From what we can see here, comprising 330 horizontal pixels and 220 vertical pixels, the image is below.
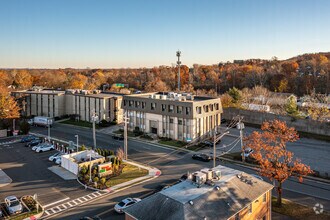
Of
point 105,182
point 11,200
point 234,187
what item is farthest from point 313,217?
point 11,200

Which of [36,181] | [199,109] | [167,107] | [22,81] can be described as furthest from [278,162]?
[22,81]

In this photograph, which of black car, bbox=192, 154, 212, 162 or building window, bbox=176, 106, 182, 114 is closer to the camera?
black car, bbox=192, 154, 212, 162

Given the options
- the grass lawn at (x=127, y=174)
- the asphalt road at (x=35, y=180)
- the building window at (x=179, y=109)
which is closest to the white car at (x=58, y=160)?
the asphalt road at (x=35, y=180)

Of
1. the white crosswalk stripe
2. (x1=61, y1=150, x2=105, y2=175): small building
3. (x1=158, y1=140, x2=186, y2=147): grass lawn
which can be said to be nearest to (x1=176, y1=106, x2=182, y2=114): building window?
(x1=158, y1=140, x2=186, y2=147): grass lawn

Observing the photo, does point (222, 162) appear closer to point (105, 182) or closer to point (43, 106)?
point (105, 182)

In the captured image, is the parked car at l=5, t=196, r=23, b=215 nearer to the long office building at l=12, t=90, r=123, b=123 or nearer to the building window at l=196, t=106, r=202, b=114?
the building window at l=196, t=106, r=202, b=114

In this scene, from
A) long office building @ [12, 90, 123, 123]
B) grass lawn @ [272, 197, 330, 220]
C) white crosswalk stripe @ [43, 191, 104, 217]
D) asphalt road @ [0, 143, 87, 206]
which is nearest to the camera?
grass lawn @ [272, 197, 330, 220]

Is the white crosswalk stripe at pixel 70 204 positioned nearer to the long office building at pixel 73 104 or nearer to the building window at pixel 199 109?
the building window at pixel 199 109
